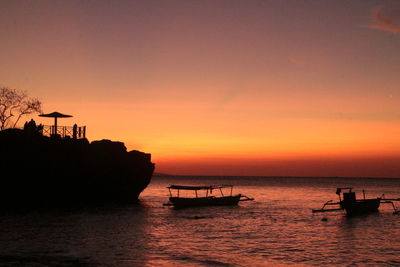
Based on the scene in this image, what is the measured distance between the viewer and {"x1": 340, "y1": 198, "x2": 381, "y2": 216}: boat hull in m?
55.4

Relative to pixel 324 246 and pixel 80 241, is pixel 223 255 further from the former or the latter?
pixel 80 241

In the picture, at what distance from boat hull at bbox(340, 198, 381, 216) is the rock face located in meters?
34.2

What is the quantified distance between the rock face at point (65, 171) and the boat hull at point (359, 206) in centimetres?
3420

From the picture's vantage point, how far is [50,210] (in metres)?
54.7

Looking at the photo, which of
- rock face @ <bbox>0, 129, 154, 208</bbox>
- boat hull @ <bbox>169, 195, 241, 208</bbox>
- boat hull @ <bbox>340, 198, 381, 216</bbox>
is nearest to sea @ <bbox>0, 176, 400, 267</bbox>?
boat hull @ <bbox>340, 198, 381, 216</bbox>

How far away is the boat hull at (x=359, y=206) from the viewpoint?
55406 millimetres

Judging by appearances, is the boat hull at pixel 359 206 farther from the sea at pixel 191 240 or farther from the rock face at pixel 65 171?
the rock face at pixel 65 171

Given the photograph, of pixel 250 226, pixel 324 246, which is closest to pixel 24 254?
pixel 324 246

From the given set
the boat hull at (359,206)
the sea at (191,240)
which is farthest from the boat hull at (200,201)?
the boat hull at (359,206)

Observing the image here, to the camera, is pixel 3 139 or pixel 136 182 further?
pixel 136 182

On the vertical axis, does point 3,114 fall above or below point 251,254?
above

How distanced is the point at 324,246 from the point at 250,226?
43.6 feet

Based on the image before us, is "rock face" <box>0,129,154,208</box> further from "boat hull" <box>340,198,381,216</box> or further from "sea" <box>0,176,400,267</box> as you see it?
"boat hull" <box>340,198,381,216</box>

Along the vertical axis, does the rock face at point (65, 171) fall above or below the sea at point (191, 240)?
above
